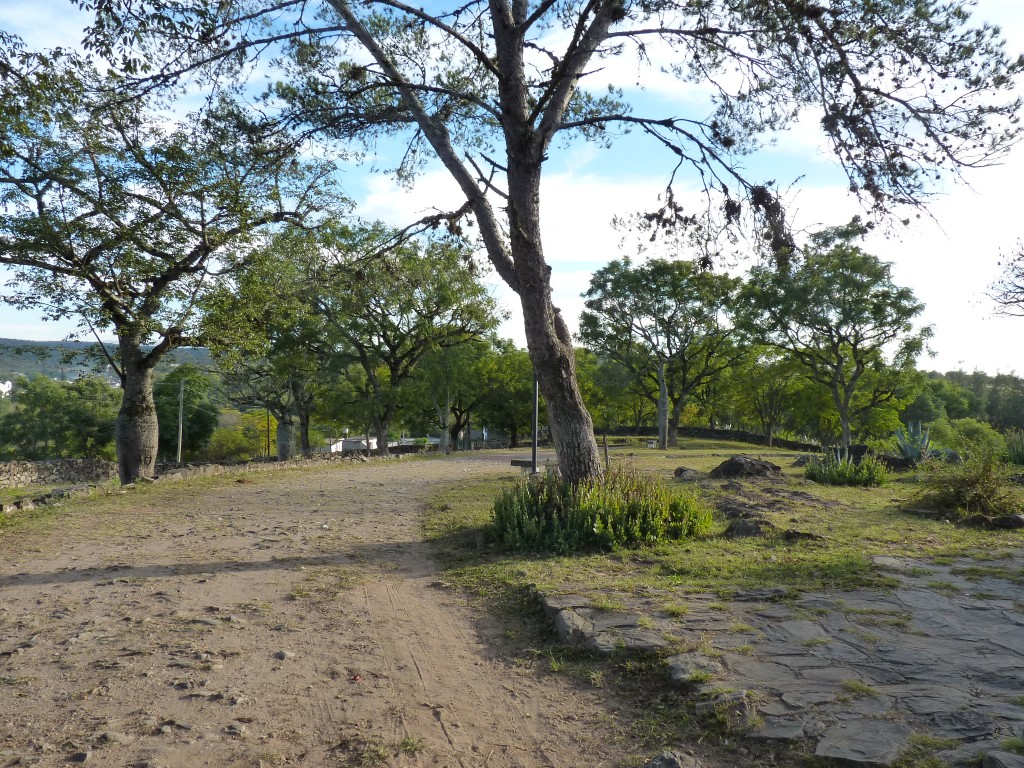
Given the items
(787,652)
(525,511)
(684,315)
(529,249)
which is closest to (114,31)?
(529,249)

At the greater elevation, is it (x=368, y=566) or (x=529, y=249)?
(x=529, y=249)

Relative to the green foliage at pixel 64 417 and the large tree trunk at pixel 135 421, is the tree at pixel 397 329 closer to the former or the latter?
the large tree trunk at pixel 135 421

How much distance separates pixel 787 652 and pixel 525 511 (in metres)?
3.54

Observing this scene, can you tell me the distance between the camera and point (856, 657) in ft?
12.0

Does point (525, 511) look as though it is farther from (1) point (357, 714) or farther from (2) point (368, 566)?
(1) point (357, 714)

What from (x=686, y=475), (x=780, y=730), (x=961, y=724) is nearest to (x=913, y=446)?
(x=686, y=475)

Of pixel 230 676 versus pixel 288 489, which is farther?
pixel 288 489

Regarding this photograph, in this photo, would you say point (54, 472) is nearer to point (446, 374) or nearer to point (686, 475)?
point (446, 374)

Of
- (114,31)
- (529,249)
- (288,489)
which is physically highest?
Answer: (114,31)

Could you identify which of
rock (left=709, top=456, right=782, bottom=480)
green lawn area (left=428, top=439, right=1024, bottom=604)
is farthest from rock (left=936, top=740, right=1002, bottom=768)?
rock (left=709, top=456, right=782, bottom=480)

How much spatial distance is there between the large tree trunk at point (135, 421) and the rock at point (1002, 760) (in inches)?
601

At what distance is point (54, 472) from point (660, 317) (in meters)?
29.6

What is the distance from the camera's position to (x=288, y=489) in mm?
12281

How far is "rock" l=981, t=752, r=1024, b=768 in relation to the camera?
240cm
